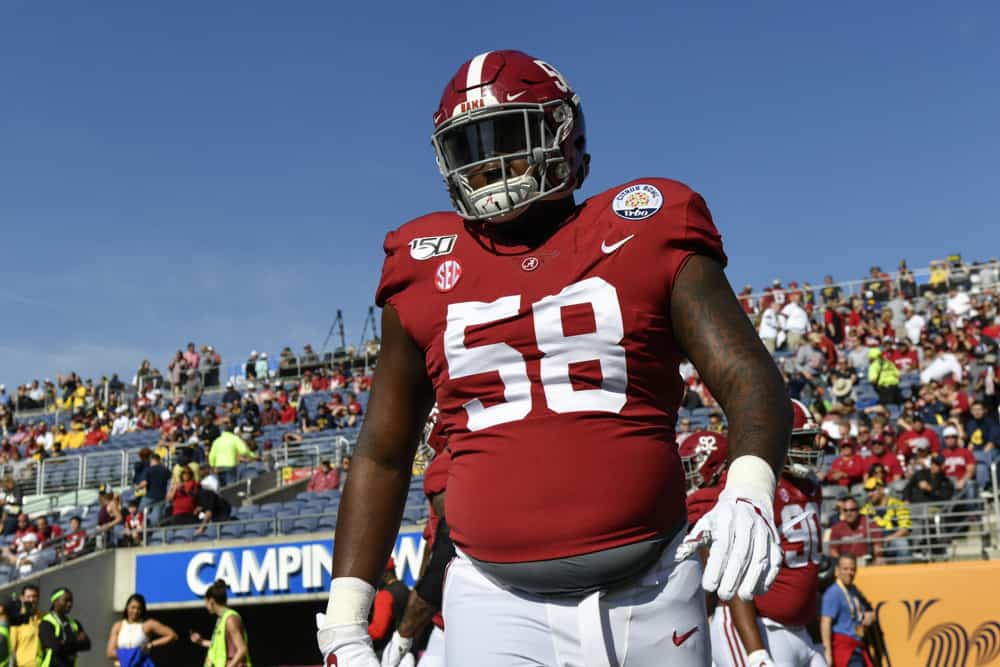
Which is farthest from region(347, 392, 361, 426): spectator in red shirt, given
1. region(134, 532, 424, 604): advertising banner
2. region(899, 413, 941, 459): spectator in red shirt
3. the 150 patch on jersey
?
the 150 patch on jersey

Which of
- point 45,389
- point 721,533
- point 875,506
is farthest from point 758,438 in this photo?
point 45,389

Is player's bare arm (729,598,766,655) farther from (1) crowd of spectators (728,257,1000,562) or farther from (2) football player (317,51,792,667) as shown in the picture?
(1) crowd of spectators (728,257,1000,562)

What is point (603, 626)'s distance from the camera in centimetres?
221

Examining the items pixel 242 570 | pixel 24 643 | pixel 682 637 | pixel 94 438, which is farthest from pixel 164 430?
pixel 682 637

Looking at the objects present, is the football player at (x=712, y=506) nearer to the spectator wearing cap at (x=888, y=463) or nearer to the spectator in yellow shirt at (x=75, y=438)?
the spectator wearing cap at (x=888, y=463)

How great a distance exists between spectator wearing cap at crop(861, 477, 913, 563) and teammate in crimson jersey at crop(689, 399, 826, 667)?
18.6 feet

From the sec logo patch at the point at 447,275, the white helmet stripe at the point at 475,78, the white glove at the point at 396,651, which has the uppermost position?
the white helmet stripe at the point at 475,78

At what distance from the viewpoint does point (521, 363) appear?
7.63ft

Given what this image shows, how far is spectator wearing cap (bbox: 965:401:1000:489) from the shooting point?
11836 mm

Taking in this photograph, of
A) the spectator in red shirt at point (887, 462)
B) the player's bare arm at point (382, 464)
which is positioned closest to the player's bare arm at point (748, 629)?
the player's bare arm at point (382, 464)

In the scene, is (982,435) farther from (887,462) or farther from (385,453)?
(385,453)

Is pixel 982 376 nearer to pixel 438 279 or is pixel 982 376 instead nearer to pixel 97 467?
pixel 438 279

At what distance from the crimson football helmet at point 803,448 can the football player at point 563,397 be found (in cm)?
287

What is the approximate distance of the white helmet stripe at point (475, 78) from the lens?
2549 millimetres
